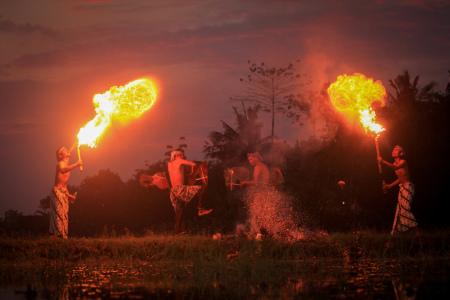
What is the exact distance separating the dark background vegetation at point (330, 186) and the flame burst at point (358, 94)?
3.81 metres

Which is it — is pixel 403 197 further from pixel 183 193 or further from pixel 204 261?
pixel 204 261

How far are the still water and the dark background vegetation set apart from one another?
7.18 m

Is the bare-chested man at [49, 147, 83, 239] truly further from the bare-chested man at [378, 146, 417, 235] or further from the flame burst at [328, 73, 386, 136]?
the bare-chested man at [378, 146, 417, 235]

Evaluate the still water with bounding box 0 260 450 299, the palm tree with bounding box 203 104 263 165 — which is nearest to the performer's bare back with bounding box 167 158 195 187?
the still water with bounding box 0 260 450 299

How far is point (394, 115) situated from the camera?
23188mm

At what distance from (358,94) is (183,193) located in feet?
20.7

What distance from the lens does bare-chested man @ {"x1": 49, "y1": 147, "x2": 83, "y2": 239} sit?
17.3m

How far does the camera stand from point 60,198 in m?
17.4

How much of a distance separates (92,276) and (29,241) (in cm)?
464

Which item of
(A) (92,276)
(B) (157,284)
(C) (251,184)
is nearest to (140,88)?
(C) (251,184)

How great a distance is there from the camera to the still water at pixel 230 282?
28.0 ft

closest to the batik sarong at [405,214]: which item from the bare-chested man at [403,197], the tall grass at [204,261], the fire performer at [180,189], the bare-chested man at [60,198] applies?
the bare-chested man at [403,197]

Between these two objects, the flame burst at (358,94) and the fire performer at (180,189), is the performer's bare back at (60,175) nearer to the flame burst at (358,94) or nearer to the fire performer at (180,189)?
the fire performer at (180,189)

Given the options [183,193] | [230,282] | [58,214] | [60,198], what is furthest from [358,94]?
[230,282]
